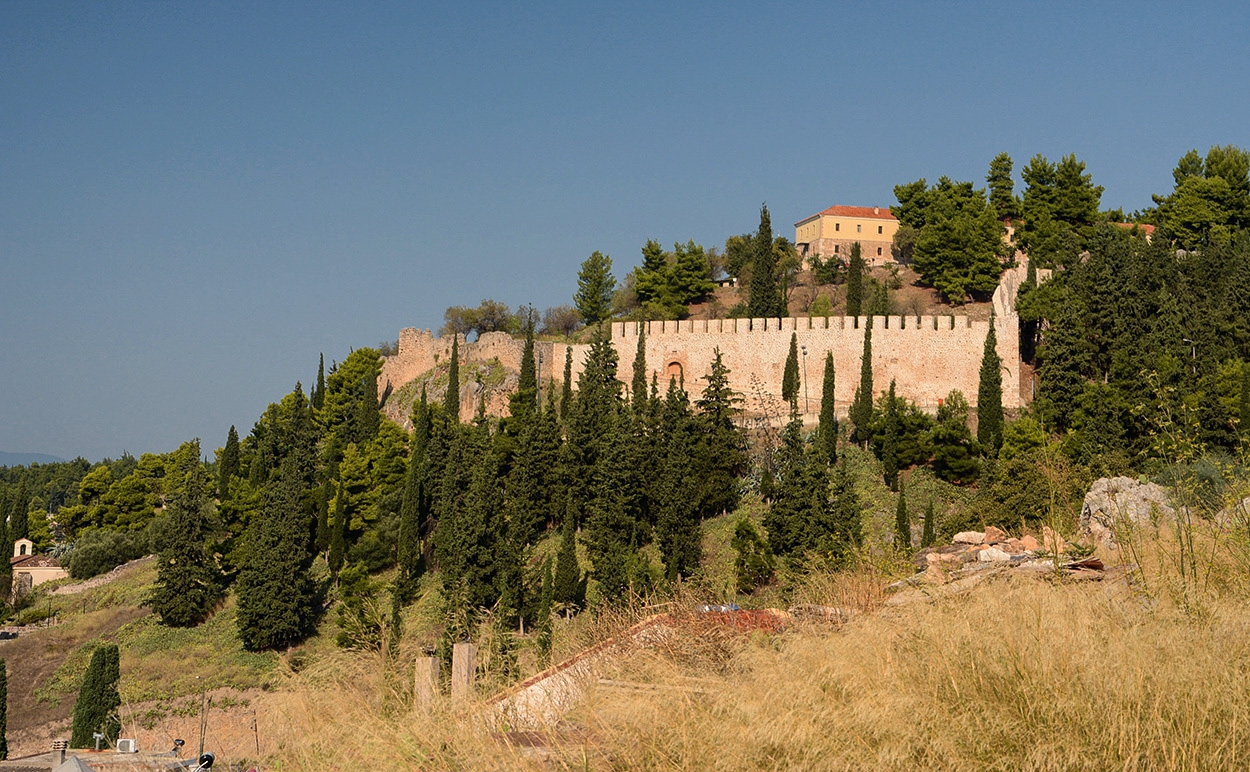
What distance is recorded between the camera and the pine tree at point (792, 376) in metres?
37.8

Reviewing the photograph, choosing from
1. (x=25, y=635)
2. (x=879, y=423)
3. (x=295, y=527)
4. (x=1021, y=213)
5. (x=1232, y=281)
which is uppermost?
(x=1021, y=213)

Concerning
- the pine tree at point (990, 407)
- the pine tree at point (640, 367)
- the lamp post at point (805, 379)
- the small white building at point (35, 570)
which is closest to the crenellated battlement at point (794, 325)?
the pine tree at point (640, 367)

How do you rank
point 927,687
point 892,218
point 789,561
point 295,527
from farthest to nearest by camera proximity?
point 892,218
point 295,527
point 789,561
point 927,687

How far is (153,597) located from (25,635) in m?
3.72

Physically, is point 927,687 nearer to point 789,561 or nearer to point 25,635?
point 789,561

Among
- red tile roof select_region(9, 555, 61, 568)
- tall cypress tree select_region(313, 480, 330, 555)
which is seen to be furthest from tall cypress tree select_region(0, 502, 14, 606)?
tall cypress tree select_region(313, 480, 330, 555)

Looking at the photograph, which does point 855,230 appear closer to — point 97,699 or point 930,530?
point 930,530

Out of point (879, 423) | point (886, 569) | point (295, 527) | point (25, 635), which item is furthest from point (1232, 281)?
point (25, 635)

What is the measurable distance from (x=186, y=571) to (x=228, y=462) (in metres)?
11.5

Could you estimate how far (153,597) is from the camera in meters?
33.7

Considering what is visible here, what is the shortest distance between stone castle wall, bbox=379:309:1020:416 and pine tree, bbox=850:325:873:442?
788mm

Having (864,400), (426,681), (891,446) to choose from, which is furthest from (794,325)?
(426,681)

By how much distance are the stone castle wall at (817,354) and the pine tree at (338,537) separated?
9130mm

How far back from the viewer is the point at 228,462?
43219 mm
